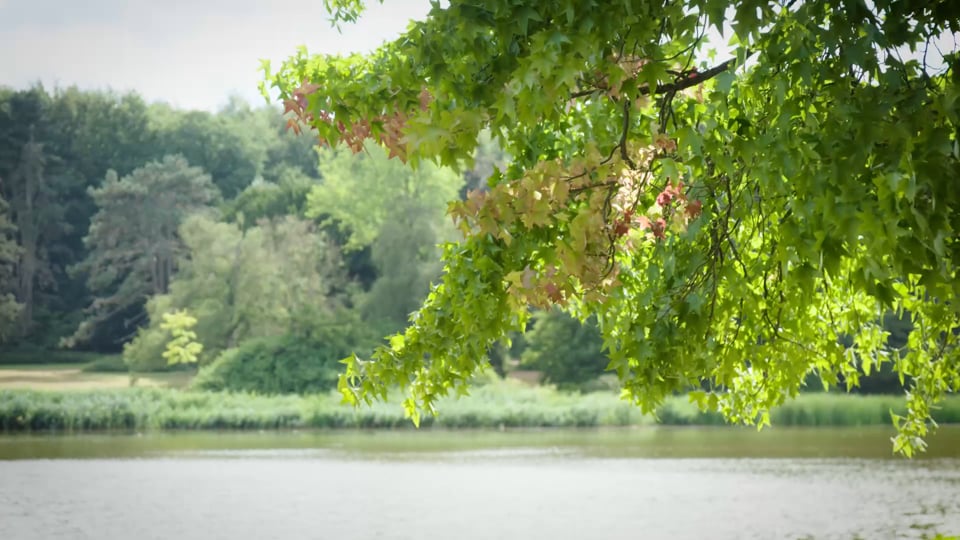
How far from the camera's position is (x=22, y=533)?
14.3 m

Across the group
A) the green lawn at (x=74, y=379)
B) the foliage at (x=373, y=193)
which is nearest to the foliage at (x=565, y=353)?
the foliage at (x=373, y=193)

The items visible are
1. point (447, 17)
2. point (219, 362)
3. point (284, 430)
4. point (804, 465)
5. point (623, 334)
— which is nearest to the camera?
point (447, 17)

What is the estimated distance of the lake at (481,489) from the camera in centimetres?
1440

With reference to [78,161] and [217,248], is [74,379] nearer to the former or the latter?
[217,248]

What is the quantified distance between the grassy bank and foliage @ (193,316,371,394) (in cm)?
398

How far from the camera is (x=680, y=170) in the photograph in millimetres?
5473

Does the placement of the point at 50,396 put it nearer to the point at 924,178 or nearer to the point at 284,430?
the point at 284,430

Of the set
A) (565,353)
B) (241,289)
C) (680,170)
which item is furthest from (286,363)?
(680,170)

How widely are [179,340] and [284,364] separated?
4100 millimetres

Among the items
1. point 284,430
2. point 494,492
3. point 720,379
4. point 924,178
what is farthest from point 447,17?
point 284,430

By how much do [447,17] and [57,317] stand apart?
→ 46540 mm

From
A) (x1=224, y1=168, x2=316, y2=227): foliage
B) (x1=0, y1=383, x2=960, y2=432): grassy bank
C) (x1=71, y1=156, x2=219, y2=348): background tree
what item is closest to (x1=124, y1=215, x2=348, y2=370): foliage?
(x1=71, y1=156, x2=219, y2=348): background tree

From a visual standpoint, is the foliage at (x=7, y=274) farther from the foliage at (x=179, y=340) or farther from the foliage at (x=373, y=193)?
the foliage at (x=373, y=193)

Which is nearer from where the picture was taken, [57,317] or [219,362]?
[219,362]
